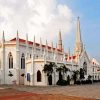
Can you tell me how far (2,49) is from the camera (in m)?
57.6

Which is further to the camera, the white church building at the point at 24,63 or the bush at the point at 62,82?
the bush at the point at 62,82

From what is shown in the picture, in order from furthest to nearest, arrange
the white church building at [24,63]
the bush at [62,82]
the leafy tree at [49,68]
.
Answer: the bush at [62,82] → the white church building at [24,63] → the leafy tree at [49,68]

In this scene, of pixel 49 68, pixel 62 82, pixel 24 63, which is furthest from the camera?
pixel 24 63

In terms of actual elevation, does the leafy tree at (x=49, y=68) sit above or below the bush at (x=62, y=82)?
above

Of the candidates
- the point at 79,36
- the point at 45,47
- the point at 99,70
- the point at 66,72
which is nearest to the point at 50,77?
the point at 66,72

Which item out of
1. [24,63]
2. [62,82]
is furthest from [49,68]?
[24,63]

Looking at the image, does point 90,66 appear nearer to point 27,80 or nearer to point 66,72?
point 66,72

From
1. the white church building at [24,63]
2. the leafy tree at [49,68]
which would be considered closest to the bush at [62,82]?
the white church building at [24,63]

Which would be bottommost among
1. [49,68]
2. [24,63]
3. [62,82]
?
[62,82]

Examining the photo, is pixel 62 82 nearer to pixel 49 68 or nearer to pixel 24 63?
pixel 49 68

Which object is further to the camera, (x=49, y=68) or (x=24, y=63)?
(x=24, y=63)

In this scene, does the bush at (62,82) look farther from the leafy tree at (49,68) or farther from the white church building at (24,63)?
the leafy tree at (49,68)

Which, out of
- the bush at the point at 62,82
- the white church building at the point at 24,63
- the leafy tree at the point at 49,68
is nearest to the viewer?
the leafy tree at the point at 49,68

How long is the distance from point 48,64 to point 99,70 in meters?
46.4
